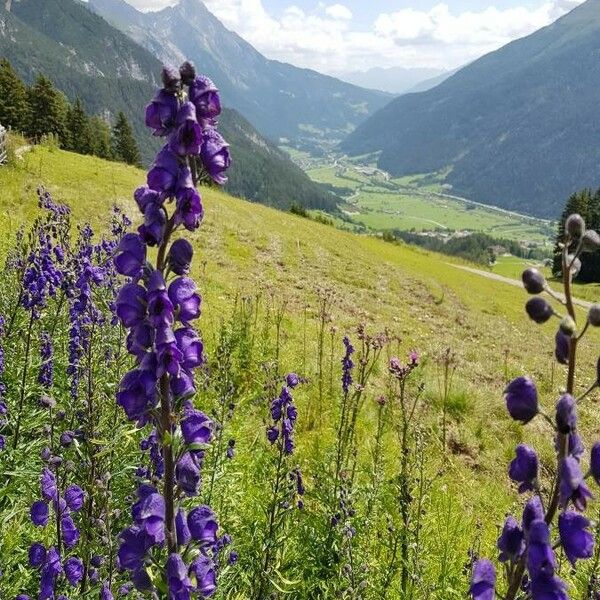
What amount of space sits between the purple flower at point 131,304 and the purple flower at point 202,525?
0.85m

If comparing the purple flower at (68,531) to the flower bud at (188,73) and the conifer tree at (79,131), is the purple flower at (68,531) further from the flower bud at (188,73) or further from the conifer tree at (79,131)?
the conifer tree at (79,131)

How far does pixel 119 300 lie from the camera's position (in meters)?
2.19

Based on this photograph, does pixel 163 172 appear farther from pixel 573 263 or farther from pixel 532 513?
pixel 532 513

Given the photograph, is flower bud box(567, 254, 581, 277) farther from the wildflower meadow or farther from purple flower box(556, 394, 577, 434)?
purple flower box(556, 394, 577, 434)

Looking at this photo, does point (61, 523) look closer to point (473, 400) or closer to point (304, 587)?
point (304, 587)

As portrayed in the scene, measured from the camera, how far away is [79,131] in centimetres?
5662

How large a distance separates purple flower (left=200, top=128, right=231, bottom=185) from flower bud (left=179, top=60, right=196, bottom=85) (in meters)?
0.19

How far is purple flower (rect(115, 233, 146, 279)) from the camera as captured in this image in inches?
87.0

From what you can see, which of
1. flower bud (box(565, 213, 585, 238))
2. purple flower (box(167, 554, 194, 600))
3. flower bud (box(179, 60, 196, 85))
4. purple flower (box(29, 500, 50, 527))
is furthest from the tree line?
flower bud (box(565, 213, 585, 238))

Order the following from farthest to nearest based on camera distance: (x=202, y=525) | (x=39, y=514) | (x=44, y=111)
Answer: (x=44, y=111), (x=39, y=514), (x=202, y=525)

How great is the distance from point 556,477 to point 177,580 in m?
1.39

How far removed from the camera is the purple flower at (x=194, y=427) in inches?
90.8

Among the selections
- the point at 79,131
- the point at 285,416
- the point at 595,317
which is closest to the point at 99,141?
the point at 79,131

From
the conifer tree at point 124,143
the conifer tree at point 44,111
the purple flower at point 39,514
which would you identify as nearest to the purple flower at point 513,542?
the purple flower at point 39,514
